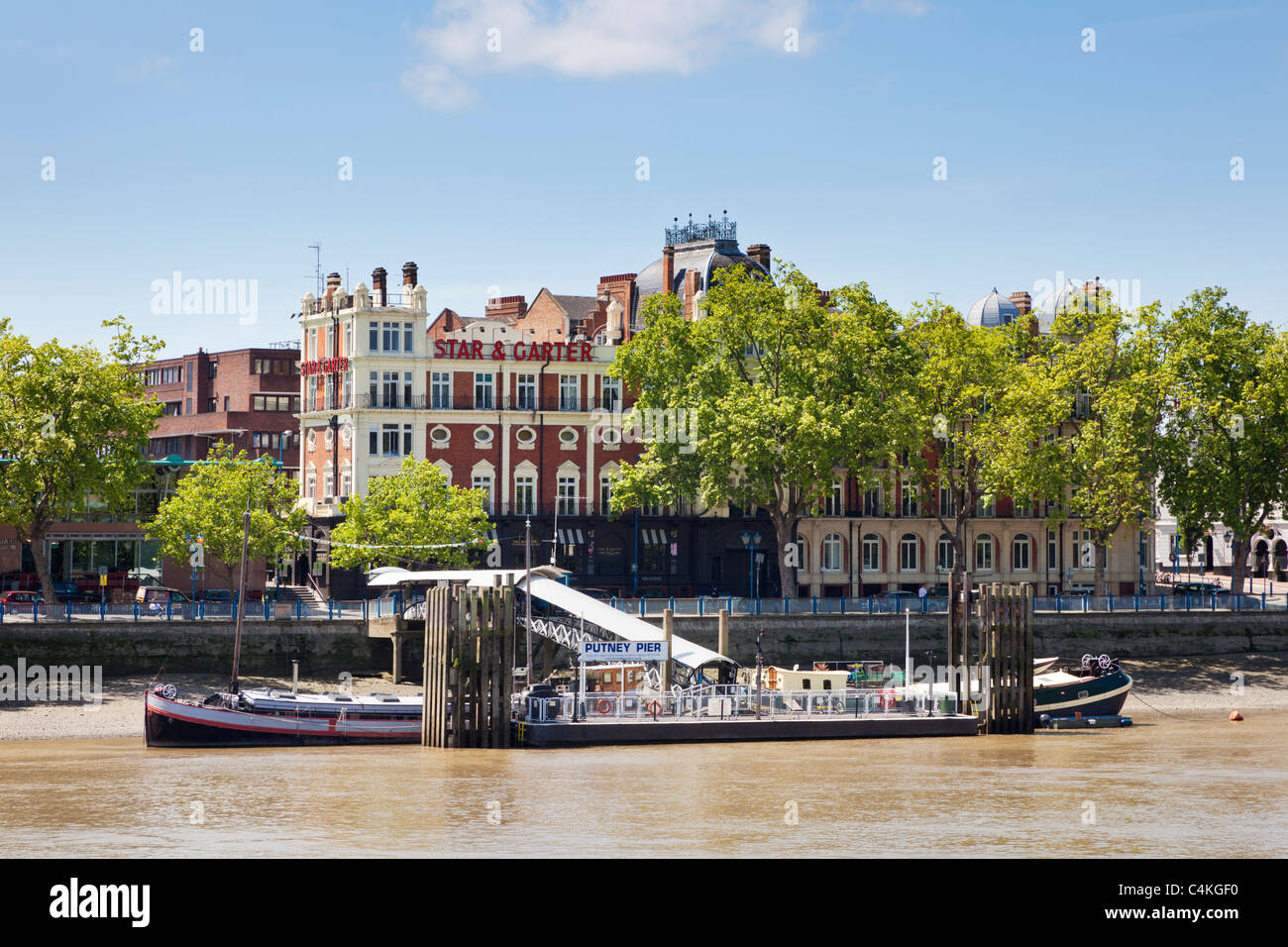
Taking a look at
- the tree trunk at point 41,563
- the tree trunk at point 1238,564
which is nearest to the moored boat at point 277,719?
the tree trunk at point 41,563

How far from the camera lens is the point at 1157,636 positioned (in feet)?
264

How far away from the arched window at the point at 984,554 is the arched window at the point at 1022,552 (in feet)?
4.93

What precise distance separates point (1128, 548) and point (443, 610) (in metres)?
58.8

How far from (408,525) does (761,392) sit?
A: 17.9m

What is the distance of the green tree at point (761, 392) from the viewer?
78938 millimetres

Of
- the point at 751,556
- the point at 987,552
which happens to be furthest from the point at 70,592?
the point at 987,552

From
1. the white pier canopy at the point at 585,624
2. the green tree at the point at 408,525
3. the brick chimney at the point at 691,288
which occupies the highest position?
the brick chimney at the point at 691,288

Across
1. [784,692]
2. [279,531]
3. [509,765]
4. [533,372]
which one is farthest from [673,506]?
[509,765]

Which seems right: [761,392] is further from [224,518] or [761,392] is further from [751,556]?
[224,518]

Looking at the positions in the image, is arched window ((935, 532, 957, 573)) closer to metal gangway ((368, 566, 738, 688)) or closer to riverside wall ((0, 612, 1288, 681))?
riverside wall ((0, 612, 1288, 681))

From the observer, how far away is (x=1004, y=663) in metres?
56.8

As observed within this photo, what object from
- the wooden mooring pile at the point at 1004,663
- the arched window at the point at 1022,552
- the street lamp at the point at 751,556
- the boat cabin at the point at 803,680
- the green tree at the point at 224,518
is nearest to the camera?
the wooden mooring pile at the point at 1004,663

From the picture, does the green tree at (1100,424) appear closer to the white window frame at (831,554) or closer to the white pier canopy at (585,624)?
the white window frame at (831,554)
